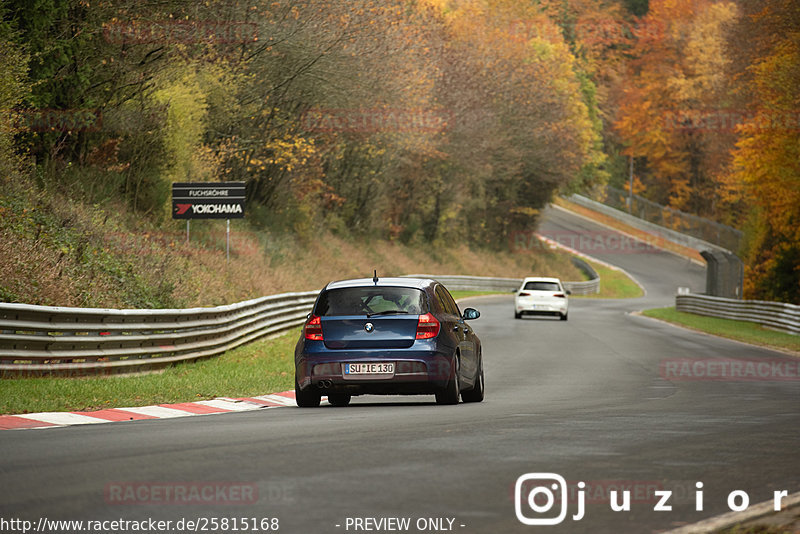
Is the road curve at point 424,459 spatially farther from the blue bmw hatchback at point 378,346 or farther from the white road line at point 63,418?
the white road line at point 63,418

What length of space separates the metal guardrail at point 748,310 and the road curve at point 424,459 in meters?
21.6

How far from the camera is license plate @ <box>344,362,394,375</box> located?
1354cm

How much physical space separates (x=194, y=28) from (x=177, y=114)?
251cm

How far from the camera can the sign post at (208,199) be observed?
2808 centimetres

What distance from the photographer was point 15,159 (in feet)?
78.3

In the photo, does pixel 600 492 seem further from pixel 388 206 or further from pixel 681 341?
pixel 388 206

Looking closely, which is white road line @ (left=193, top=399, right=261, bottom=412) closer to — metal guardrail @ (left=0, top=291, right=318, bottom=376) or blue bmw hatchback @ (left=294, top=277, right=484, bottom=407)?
blue bmw hatchback @ (left=294, top=277, right=484, bottom=407)

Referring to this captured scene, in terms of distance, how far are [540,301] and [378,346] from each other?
1098 inches

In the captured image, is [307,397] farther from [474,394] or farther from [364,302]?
[474,394]

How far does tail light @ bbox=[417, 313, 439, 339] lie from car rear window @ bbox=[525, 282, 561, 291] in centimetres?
2788

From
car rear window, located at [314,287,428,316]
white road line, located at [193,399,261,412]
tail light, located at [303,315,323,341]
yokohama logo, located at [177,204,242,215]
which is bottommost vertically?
white road line, located at [193,399,261,412]

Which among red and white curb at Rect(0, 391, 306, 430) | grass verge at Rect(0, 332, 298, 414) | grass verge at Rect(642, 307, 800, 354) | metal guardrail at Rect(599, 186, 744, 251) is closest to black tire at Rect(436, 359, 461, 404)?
red and white curb at Rect(0, 391, 306, 430)

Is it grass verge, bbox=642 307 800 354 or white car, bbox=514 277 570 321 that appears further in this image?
white car, bbox=514 277 570 321

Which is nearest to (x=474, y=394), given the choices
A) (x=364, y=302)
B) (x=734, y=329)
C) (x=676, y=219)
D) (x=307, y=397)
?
(x=364, y=302)
